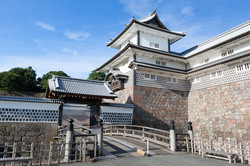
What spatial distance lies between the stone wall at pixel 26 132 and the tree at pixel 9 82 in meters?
25.1

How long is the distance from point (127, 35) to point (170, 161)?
18.0 meters

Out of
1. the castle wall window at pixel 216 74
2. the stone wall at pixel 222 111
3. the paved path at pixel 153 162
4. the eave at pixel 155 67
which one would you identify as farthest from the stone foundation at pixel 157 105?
the paved path at pixel 153 162

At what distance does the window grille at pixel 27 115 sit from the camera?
12.7 meters

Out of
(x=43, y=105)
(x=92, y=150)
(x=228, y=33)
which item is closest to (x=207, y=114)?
(x=228, y=33)

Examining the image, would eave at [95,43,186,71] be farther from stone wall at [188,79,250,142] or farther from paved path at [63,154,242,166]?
paved path at [63,154,242,166]

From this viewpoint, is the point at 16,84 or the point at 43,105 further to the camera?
the point at 16,84

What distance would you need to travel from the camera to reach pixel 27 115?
43.7 ft

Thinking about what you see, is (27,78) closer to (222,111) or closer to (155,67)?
(155,67)

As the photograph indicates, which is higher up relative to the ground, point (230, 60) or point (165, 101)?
point (230, 60)

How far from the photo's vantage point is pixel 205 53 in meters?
18.8

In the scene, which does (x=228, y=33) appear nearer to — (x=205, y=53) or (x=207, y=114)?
(x=205, y=53)

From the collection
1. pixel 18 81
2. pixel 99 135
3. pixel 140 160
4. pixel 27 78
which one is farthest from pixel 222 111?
pixel 27 78

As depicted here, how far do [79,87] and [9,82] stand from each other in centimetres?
2505

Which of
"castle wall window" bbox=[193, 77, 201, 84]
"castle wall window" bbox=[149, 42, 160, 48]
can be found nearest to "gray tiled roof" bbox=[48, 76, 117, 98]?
"castle wall window" bbox=[149, 42, 160, 48]
